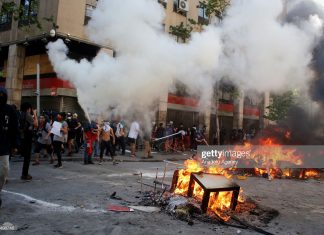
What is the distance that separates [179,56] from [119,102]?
2.55 metres

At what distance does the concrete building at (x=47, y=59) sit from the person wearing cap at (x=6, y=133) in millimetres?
9437

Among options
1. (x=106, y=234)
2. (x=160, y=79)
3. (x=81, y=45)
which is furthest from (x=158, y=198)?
(x=81, y=45)

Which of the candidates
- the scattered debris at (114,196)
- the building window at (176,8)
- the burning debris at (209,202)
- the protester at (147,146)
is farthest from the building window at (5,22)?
the scattered debris at (114,196)

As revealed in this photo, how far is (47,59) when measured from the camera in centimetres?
2077

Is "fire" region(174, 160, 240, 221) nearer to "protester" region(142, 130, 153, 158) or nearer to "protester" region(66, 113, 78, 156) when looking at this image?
"protester" region(66, 113, 78, 156)

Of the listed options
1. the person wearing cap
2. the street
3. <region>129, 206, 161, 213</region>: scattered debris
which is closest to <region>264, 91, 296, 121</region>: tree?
the street

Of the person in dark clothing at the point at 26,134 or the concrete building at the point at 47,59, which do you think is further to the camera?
the concrete building at the point at 47,59

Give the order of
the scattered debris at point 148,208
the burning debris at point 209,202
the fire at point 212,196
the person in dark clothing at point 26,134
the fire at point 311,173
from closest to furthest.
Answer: the burning debris at point 209,202 → the scattered debris at point 148,208 → the fire at point 212,196 → the person in dark clothing at point 26,134 → the fire at point 311,173

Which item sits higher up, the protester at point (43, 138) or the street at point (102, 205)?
the protester at point (43, 138)

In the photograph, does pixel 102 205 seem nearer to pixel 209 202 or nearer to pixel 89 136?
pixel 209 202

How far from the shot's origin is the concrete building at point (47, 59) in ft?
60.5

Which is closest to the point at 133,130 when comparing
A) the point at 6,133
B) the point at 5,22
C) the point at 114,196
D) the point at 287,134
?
the point at 287,134

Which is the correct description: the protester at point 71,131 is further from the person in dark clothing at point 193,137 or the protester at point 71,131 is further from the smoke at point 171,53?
the person in dark clothing at point 193,137

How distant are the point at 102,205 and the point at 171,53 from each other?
18.0ft
